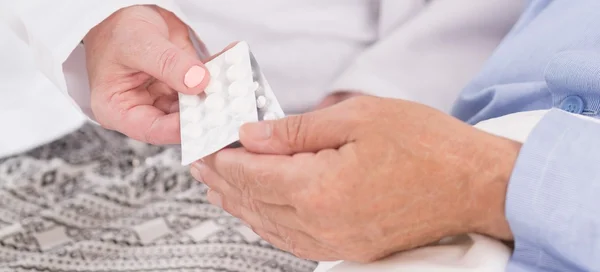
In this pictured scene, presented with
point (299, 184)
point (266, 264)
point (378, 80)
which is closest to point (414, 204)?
point (299, 184)

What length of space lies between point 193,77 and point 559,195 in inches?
12.7

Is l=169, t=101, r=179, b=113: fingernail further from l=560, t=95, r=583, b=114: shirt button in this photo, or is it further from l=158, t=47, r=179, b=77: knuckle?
l=560, t=95, r=583, b=114: shirt button

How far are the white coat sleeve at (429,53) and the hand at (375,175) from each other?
327 millimetres

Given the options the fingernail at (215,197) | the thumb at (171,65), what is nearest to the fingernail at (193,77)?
the thumb at (171,65)

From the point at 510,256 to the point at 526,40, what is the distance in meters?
0.25

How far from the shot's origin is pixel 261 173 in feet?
1.56

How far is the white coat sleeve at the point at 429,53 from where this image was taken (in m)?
0.80

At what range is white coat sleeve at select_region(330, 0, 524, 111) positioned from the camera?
798mm

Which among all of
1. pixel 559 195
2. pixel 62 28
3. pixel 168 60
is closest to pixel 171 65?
pixel 168 60

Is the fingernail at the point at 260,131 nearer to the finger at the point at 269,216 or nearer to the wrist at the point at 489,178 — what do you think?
the finger at the point at 269,216

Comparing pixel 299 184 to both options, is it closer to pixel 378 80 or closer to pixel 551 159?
pixel 551 159

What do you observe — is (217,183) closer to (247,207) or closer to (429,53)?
(247,207)

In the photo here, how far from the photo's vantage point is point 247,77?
535 millimetres

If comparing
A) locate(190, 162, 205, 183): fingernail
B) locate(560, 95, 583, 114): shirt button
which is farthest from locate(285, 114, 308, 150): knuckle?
locate(560, 95, 583, 114): shirt button
